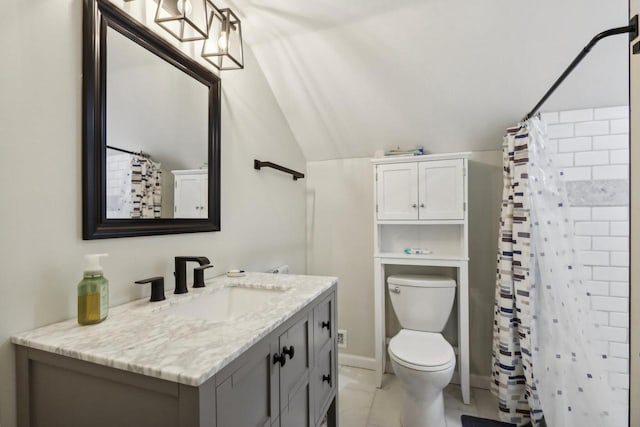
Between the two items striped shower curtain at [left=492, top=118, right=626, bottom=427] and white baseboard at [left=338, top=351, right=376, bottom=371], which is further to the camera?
white baseboard at [left=338, top=351, right=376, bottom=371]

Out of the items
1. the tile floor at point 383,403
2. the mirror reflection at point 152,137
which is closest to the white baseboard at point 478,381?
the tile floor at point 383,403

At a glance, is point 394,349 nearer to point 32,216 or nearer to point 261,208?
point 261,208

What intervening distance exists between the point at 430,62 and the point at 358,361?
2.26 m

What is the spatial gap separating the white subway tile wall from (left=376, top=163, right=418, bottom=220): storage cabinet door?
84 centimetres

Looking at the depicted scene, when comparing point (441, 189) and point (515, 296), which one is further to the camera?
point (441, 189)

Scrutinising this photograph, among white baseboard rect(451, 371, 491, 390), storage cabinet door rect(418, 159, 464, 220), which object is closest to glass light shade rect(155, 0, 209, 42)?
storage cabinet door rect(418, 159, 464, 220)

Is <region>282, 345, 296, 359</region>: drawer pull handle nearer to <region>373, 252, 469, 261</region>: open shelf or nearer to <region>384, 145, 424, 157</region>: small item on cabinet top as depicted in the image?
<region>373, 252, 469, 261</region>: open shelf

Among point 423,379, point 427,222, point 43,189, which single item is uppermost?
point 43,189

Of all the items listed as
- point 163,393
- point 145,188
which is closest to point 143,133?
point 145,188

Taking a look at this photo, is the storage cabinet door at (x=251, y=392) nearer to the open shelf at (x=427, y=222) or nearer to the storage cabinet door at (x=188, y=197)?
the storage cabinet door at (x=188, y=197)

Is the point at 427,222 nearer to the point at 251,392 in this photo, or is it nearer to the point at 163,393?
the point at 251,392

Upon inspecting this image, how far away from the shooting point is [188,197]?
50.6 inches

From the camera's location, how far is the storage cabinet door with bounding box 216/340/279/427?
64 cm

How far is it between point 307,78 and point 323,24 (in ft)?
1.27
